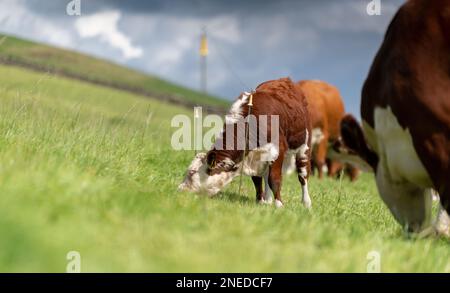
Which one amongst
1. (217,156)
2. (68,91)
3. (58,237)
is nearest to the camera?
(58,237)

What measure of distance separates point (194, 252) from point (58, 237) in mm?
767

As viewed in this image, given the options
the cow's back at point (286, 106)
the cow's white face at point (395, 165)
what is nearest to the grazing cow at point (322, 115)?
the cow's back at point (286, 106)

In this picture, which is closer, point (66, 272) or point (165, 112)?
point (66, 272)

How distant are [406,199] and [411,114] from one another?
3.00ft

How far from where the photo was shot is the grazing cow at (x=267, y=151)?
9000 millimetres

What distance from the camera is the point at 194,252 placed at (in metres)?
3.72

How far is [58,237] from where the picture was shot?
365 centimetres

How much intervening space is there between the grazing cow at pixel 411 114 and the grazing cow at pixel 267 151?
9.82 ft

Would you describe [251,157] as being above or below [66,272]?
above

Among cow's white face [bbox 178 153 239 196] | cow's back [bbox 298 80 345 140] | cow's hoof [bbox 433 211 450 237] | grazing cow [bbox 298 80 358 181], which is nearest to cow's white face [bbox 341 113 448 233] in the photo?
cow's hoof [bbox 433 211 450 237]

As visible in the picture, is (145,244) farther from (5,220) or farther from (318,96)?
(318,96)

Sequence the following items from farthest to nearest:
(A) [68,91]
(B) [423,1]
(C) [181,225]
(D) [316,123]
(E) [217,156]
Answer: (A) [68,91] → (D) [316,123] → (E) [217,156] → (B) [423,1] → (C) [181,225]
